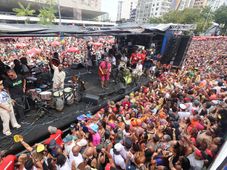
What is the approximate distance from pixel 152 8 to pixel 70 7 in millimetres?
62648

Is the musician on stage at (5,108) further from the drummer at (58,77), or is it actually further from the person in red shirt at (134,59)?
the person in red shirt at (134,59)

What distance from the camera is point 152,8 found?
304 ft

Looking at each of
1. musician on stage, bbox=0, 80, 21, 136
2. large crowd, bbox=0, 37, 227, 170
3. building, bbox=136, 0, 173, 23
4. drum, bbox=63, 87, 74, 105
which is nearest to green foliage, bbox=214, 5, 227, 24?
building, bbox=136, 0, 173, 23

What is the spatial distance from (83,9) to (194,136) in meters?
50.6

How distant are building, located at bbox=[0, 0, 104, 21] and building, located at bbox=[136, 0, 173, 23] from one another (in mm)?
39848

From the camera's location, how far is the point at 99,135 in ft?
13.8

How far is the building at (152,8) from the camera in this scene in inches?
3504

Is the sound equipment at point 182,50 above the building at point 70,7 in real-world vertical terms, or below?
below

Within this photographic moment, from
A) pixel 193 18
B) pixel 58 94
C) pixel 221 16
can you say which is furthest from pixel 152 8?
pixel 58 94

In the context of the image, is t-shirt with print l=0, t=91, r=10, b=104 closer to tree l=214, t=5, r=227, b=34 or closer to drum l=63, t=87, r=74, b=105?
drum l=63, t=87, r=74, b=105

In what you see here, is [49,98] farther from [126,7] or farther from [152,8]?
[126,7]

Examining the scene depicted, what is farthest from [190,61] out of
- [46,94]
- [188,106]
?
[46,94]

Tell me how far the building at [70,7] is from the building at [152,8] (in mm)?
39848

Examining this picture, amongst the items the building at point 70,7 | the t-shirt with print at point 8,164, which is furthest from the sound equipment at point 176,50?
the building at point 70,7
